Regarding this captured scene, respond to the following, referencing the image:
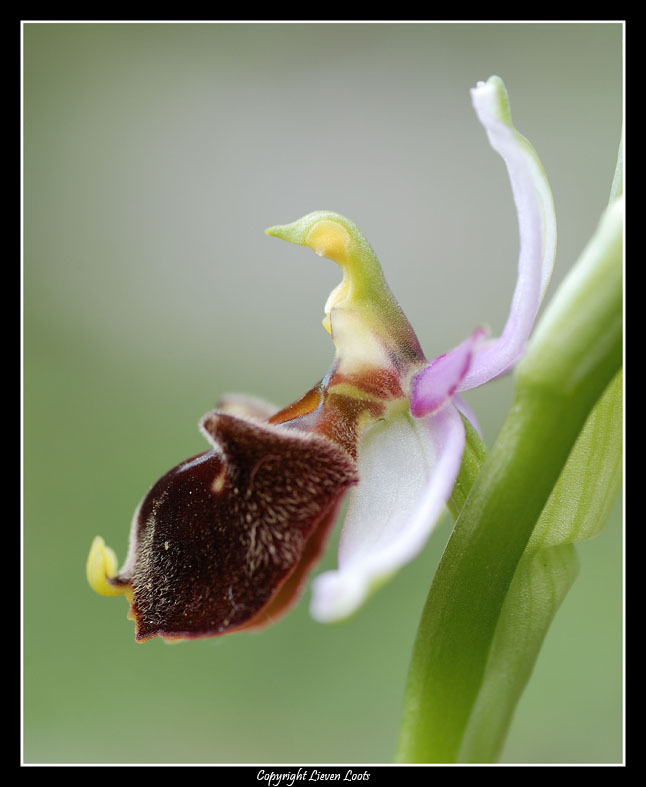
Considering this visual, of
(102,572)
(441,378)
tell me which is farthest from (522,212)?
(102,572)

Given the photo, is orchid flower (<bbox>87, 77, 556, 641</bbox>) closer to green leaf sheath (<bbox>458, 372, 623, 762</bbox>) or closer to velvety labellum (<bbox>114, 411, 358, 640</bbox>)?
velvety labellum (<bbox>114, 411, 358, 640</bbox>)

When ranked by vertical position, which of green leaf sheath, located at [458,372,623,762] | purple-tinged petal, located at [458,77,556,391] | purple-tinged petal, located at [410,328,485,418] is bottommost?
green leaf sheath, located at [458,372,623,762]

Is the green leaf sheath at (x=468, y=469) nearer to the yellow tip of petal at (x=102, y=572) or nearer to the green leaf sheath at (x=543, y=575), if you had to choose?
the green leaf sheath at (x=543, y=575)

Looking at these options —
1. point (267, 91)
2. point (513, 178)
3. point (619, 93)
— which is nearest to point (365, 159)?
point (267, 91)

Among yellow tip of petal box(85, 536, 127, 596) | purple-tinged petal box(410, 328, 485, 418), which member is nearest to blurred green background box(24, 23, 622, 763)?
yellow tip of petal box(85, 536, 127, 596)

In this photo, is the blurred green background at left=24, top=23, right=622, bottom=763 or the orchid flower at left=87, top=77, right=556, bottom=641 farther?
the blurred green background at left=24, top=23, right=622, bottom=763

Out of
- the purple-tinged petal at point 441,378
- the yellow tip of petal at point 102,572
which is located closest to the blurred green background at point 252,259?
the yellow tip of petal at point 102,572
